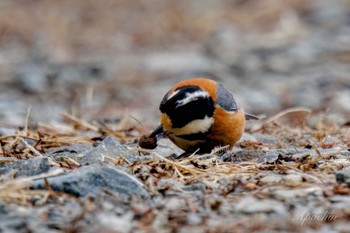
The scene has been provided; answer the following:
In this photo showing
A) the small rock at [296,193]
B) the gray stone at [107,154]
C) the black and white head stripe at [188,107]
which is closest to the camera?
the small rock at [296,193]

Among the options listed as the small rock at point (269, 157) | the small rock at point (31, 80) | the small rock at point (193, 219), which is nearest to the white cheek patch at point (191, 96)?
the small rock at point (269, 157)

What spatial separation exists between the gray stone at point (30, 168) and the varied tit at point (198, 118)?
938mm

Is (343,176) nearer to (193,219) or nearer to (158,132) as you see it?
(193,219)

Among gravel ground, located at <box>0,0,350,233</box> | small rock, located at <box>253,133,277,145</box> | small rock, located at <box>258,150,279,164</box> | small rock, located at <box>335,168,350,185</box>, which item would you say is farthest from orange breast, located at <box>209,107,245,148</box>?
small rock, located at <box>335,168,350,185</box>

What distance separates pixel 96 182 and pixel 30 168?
1.82ft

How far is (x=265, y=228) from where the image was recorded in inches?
143

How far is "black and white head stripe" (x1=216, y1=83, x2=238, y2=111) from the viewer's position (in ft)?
18.2

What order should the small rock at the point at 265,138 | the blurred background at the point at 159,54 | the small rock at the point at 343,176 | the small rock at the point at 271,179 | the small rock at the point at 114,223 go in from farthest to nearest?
the blurred background at the point at 159,54
the small rock at the point at 265,138
the small rock at the point at 271,179
the small rock at the point at 343,176
the small rock at the point at 114,223

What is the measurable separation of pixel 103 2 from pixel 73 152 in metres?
11.7

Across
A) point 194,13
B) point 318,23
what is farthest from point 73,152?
point 194,13

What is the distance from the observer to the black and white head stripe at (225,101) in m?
5.54

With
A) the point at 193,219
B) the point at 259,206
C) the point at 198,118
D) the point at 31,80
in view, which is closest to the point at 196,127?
the point at 198,118

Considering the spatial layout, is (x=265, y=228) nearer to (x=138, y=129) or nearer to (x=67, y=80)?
(x=138, y=129)

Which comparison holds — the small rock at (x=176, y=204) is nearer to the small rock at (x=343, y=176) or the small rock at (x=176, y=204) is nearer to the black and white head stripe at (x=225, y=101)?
the small rock at (x=343, y=176)
